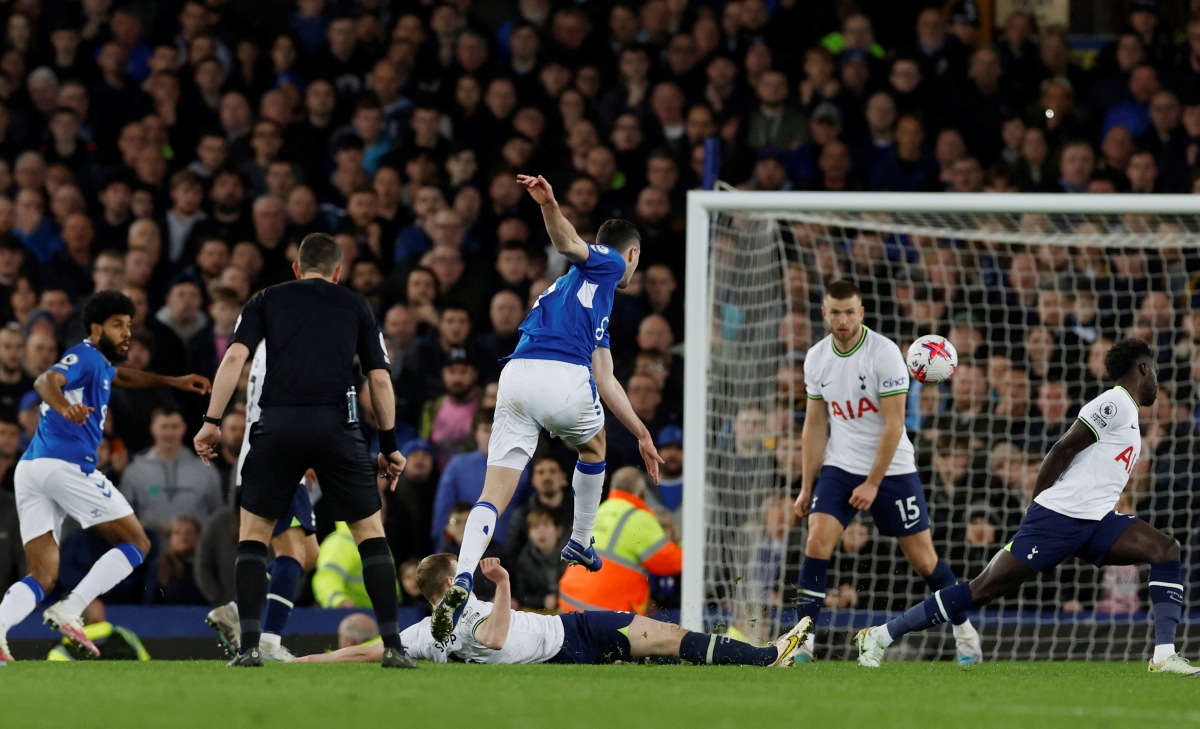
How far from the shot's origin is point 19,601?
8.75 meters

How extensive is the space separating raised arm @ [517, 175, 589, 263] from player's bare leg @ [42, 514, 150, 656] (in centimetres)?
350

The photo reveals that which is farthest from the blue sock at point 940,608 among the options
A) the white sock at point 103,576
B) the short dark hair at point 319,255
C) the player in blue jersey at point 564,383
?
the white sock at point 103,576

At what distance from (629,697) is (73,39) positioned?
11.5 meters

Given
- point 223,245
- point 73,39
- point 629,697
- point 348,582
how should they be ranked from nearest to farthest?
point 629,697 → point 348,582 → point 223,245 → point 73,39

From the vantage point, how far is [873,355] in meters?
9.02

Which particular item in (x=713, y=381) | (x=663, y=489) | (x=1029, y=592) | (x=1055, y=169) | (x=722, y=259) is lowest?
(x=1029, y=592)

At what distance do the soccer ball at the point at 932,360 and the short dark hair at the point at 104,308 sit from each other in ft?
15.1

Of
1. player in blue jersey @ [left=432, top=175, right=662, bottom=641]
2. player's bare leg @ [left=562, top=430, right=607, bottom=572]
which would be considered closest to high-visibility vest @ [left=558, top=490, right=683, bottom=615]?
player's bare leg @ [left=562, top=430, right=607, bottom=572]

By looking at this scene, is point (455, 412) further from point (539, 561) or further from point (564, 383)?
point (564, 383)

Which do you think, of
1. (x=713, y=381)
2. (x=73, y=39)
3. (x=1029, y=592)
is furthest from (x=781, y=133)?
(x=73, y=39)

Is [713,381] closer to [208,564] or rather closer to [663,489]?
[663,489]

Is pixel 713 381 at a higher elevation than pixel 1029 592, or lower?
higher

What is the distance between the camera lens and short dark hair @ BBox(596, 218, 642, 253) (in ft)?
26.4

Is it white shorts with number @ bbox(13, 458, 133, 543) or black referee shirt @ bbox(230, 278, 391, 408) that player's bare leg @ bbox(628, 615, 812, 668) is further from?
white shorts with number @ bbox(13, 458, 133, 543)
